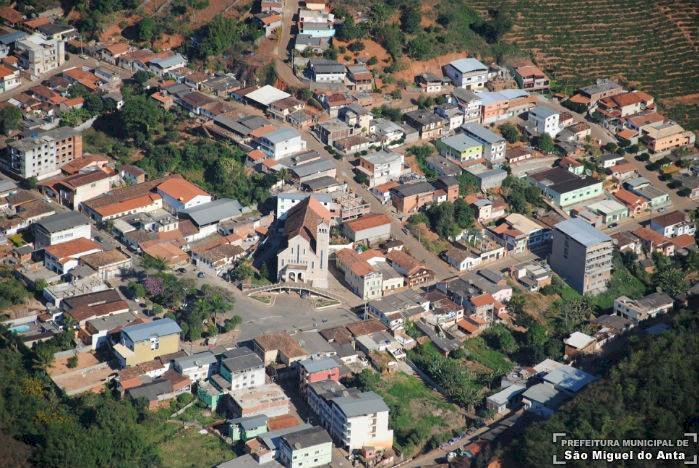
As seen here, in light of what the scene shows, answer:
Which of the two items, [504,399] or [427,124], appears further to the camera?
[427,124]

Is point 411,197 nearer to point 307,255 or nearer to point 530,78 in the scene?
point 307,255

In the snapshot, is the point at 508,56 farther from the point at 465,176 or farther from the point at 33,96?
the point at 33,96

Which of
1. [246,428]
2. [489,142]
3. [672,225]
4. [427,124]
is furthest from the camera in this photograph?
[427,124]

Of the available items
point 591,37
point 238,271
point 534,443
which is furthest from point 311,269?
point 591,37

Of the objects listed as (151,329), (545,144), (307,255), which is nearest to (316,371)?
(151,329)

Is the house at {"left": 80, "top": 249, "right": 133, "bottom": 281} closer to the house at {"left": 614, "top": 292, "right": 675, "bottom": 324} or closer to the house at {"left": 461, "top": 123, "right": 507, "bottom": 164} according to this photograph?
the house at {"left": 461, "top": 123, "right": 507, "bottom": 164}

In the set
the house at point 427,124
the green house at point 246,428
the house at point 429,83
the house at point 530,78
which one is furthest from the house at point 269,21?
the green house at point 246,428

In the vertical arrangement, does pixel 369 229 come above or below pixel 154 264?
above
